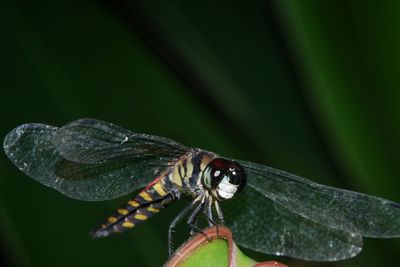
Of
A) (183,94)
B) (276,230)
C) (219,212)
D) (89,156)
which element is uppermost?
(89,156)

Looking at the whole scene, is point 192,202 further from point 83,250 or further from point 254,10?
point 254,10

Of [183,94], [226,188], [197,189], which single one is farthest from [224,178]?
[183,94]

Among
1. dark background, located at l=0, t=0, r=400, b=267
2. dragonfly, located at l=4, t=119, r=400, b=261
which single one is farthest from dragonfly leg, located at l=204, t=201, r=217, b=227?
dark background, located at l=0, t=0, r=400, b=267

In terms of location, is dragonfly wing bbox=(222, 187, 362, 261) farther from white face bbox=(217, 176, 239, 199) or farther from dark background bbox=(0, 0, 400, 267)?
dark background bbox=(0, 0, 400, 267)

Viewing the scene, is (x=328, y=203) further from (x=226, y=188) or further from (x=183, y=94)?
(x=183, y=94)

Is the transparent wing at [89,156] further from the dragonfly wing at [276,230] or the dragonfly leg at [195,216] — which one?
the dragonfly wing at [276,230]

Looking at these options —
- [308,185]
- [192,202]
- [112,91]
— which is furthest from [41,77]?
[308,185]

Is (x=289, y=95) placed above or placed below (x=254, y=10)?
below
